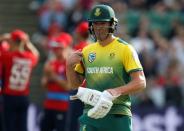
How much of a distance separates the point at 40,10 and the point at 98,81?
11433 mm

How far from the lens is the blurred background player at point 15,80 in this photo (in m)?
13.7

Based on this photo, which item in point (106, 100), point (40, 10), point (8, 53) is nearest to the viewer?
point (106, 100)

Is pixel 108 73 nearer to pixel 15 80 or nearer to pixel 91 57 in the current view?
pixel 91 57

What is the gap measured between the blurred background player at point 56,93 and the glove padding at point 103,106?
5517 mm

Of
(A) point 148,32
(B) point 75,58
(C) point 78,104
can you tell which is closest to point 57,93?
(C) point 78,104

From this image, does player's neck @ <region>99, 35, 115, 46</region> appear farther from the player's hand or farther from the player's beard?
the player's hand

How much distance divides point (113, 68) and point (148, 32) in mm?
9712

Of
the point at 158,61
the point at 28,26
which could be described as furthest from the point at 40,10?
the point at 158,61

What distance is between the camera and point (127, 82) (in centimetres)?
913

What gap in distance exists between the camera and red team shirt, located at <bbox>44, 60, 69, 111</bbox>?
567 inches

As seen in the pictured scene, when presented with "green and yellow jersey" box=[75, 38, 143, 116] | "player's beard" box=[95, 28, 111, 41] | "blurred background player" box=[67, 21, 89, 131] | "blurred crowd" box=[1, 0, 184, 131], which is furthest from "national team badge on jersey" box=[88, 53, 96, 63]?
"blurred crowd" box=[1, 0, 184, 131]

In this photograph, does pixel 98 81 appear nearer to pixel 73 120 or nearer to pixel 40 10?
pixel 73 120

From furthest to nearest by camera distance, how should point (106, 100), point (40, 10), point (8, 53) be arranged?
point (40, 10), point (8, 53), point (106, 100)

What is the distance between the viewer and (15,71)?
45.0 feet
